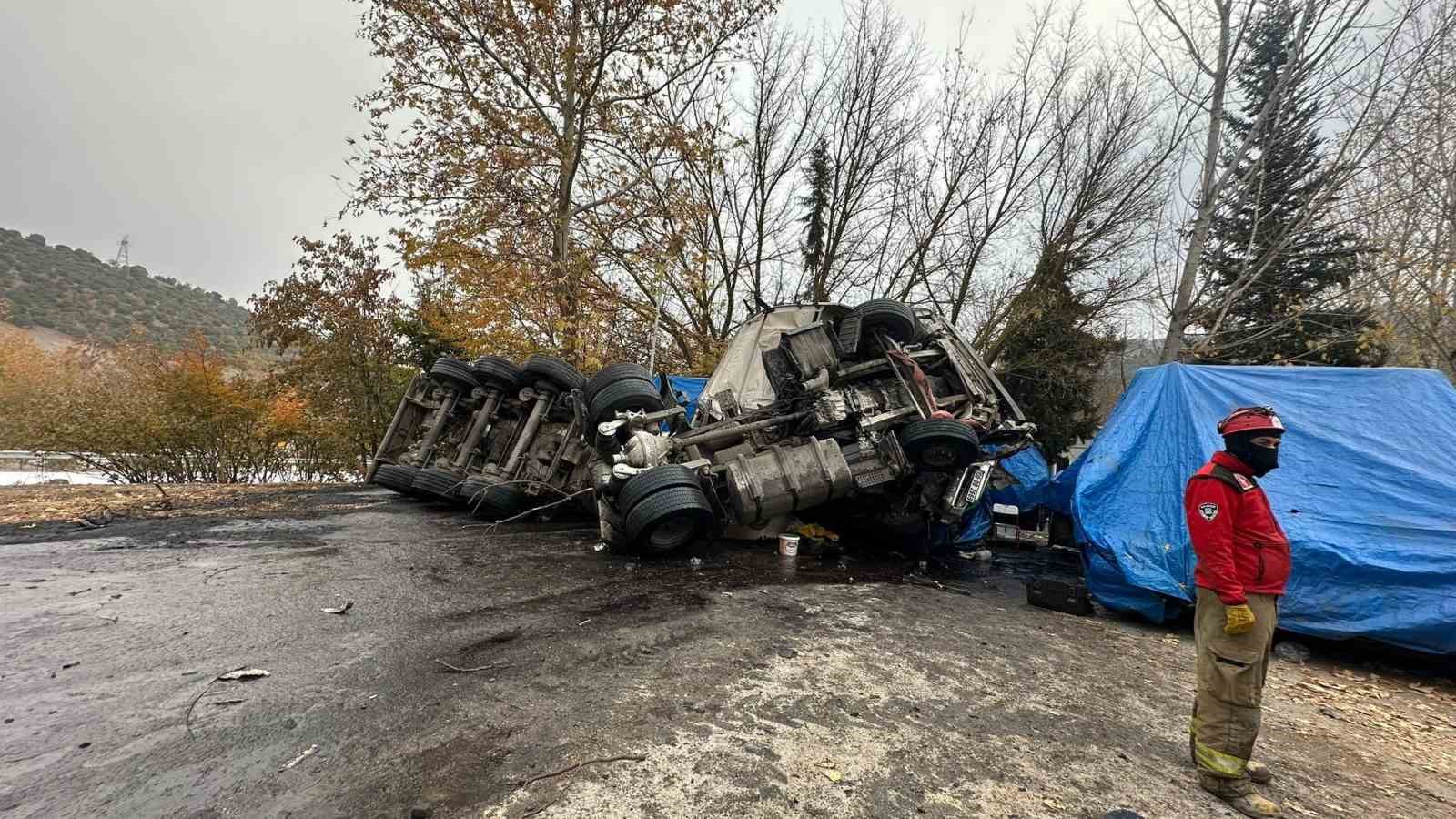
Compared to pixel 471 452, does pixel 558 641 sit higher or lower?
lower

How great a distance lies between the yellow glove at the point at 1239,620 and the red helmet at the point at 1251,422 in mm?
722

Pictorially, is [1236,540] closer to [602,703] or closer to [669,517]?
[602,703]

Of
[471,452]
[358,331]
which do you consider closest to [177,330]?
[358,331]

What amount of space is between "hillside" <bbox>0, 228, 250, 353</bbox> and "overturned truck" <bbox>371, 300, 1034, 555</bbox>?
1542 inches

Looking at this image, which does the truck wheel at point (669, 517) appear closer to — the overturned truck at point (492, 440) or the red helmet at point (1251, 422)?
the overturned truck at point (492, 440)

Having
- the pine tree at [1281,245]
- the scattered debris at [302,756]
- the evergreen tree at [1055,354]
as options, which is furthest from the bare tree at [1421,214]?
the scattered debris at [302,756]

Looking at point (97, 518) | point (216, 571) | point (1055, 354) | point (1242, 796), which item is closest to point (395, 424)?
point (97, 518)

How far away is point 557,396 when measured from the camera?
6.82 metres

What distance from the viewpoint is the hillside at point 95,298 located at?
38.9 metres

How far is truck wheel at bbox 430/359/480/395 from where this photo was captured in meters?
7.34

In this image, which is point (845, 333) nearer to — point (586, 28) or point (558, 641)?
point (558, 641)

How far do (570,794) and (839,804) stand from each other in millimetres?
925

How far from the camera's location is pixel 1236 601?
230 cm

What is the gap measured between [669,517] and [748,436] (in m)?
1.44
